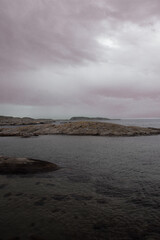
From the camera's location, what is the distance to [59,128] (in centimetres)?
6481

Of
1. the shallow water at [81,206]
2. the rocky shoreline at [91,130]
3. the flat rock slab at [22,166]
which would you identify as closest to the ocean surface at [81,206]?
the shallow water at [81,206]

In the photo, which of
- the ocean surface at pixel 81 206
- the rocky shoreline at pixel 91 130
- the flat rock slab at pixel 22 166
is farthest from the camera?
the rocky shoreline at pixel 91 130

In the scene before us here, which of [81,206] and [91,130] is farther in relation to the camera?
[91,130]

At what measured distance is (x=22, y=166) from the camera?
1639 cm

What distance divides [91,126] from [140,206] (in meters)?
53.0

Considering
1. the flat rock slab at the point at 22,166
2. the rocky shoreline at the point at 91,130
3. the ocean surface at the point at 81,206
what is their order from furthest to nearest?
the rocky shoreline at the point at 91,130, the flat rock slab at the point at 22,166, the ocean surface at the point at 81,206

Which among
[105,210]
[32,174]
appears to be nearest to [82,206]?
[105,210]

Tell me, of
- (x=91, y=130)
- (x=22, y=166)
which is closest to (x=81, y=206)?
(x=22, y=166)

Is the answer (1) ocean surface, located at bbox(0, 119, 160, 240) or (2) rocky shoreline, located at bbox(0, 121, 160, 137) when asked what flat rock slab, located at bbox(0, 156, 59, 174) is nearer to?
(1) ocean surface, located at bbox(0, 119, 160, 240)

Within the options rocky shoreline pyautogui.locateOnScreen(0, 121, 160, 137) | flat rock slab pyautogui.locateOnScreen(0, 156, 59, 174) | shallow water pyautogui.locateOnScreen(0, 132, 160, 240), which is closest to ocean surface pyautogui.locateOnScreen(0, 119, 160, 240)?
shallow water pyautogui.locateOnScreen(0, 132, 160, 240)

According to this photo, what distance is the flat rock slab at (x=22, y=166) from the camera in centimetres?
1598

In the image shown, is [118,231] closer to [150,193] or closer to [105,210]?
[105,210]

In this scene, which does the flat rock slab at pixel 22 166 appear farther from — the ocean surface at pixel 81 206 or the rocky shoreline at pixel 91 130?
the rocky shoreline at pixel 91 130

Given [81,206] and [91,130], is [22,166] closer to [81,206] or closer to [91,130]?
[81,206]
